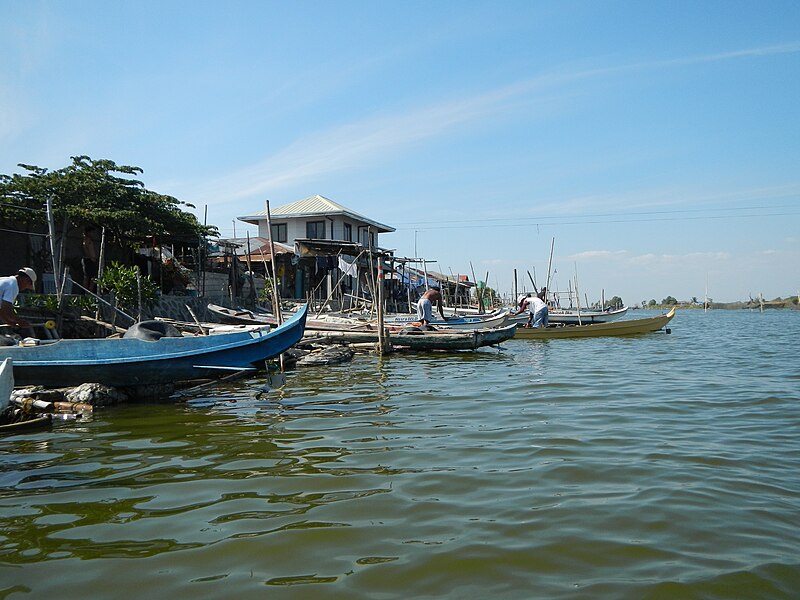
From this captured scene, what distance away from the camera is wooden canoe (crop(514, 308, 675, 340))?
22.7m

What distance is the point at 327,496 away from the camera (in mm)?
4910

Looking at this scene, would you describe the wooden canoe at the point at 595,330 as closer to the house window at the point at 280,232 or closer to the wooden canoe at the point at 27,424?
the house window at the point at 280,232

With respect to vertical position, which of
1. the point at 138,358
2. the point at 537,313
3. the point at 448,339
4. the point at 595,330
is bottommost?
the point at 595,330

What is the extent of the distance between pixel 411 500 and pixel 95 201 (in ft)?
55.5

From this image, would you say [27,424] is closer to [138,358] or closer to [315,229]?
[138,358]

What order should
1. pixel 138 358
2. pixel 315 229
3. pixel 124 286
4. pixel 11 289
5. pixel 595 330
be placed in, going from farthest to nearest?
pixel 315 229
pixel 595 330
pixel 124 286
pixel 11 289
pixel 138 358

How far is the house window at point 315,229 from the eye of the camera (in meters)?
33.4

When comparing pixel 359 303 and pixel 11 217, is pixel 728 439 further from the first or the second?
pixel 359 303

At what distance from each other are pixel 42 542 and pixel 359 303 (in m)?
24.8

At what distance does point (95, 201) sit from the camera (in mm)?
18031

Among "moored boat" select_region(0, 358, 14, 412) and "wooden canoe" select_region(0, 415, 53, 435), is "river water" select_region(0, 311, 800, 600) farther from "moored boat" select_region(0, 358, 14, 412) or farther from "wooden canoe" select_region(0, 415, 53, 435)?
"moored boat" select_region(0, 358, 14, 412)

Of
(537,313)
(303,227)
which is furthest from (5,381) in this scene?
(303,227)

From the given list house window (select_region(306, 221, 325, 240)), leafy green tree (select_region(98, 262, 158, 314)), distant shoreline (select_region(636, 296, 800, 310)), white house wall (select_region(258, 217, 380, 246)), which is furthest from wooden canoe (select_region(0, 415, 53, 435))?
distant shoreline (select_region(636, 296, 800, 310))

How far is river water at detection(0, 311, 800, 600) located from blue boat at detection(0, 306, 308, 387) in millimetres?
664
